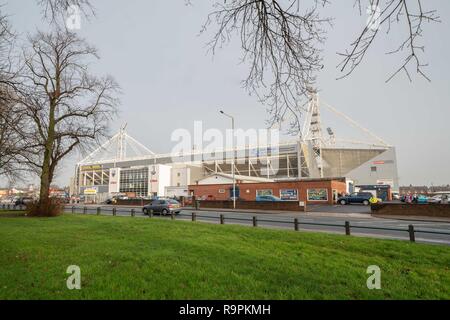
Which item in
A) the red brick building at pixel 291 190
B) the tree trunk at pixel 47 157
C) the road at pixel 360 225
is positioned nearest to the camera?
the road at pixel 360 225

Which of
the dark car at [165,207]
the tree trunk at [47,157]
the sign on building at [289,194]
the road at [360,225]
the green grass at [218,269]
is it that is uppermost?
the tree trunk at [47,157]

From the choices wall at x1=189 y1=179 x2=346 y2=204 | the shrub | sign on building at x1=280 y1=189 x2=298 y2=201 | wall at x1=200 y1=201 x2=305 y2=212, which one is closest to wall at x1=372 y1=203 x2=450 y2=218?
wall at x1=200 y1=201 x2=305 y2=212

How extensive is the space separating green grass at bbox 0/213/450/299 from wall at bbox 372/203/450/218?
18.9m

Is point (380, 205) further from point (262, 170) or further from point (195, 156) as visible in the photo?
point (195, 156)

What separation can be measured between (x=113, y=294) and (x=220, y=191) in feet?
141

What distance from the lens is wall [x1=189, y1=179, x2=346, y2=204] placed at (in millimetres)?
41344

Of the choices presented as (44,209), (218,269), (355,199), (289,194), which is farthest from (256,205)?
(218,269)

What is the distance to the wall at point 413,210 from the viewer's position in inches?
962

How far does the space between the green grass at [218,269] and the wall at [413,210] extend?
61.9ft

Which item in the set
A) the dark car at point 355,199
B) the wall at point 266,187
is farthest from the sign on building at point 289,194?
the dark car at point 355,199

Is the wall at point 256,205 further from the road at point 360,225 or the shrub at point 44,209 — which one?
the shrub at point 44,209

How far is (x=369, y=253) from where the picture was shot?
858 centimetres

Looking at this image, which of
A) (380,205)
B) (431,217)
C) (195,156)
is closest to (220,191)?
(380,205)
